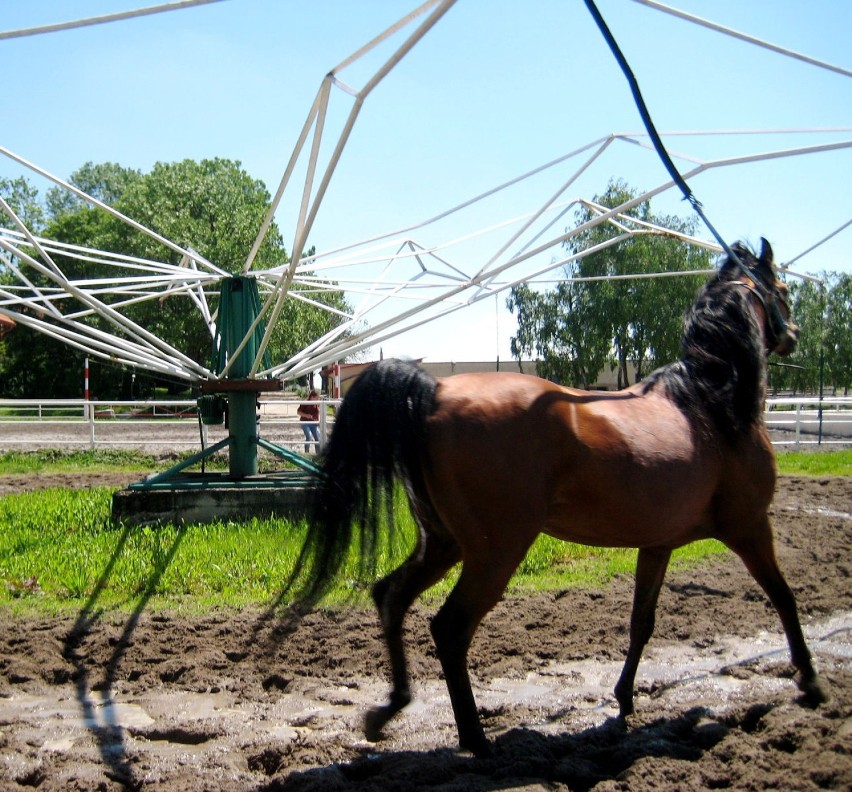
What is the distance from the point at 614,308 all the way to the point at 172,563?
29.5 meters

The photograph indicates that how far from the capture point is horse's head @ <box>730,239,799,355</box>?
4.73 m

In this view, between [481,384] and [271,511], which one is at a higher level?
[481,384]

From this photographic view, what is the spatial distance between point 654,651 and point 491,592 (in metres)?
2.00

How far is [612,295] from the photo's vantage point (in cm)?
3381

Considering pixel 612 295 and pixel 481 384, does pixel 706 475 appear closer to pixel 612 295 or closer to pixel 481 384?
pixel 481 384

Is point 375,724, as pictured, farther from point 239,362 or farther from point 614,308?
point 614,308

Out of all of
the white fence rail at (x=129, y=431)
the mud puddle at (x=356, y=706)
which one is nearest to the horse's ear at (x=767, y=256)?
the mud puddle at (x=356, y=706)

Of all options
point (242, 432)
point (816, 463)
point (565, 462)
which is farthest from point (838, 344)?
point (565, 462)

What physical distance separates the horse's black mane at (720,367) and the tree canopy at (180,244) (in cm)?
2685

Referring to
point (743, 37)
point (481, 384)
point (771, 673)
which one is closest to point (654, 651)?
point (771, 673)

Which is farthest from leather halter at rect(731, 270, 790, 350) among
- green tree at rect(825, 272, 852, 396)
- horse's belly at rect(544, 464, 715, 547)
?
green tree at rect(825, 272, 852, 396)

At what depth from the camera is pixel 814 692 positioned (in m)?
3.94

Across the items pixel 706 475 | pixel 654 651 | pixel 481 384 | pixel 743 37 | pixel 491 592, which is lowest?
pixel 654 651

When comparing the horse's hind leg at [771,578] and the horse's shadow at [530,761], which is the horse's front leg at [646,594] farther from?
the horse's shadow at [530,761]
